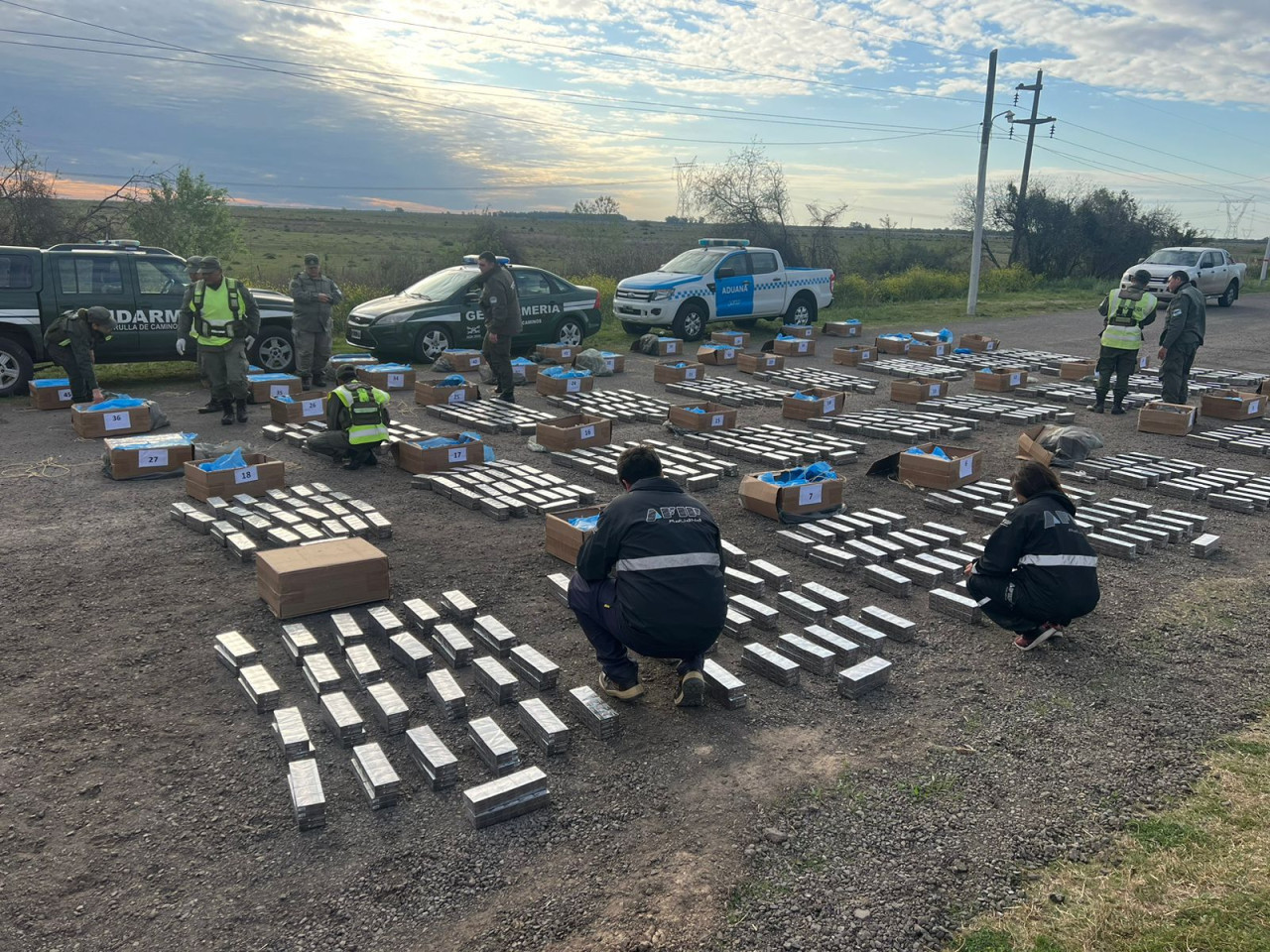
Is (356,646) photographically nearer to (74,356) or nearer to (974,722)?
(974,722)

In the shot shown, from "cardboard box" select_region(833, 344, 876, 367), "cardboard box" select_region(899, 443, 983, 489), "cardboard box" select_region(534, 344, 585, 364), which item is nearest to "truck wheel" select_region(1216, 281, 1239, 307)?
"cardboard box" select_region(833, 344, 876, 367)

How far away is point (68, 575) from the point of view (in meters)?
5.79

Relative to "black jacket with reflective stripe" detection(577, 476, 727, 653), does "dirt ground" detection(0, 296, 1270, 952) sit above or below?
below

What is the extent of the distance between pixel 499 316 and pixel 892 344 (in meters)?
9.41

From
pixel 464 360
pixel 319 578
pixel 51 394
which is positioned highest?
pixel 464 360

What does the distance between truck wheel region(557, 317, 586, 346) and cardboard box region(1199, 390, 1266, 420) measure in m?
10.1

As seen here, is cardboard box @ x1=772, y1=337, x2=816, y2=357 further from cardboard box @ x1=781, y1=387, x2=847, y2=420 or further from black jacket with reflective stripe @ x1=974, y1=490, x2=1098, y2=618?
black jacket with reflective stripe @ x1=974, y1=490, x2=1098, y2=618

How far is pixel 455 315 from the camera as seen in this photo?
14.2m

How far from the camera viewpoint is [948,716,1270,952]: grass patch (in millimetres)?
2900

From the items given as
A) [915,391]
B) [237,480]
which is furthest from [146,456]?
[915,391]

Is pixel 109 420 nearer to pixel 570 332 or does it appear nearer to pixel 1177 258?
pixel 570 332

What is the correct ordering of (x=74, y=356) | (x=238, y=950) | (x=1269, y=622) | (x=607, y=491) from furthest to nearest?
(x=74, y=356) < (x=607, y=491) < (x=1269, y=622) < (x=238, y=950)

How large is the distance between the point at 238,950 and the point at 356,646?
6.65 ft

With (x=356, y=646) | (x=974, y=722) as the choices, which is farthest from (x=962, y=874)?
(x=356, y=646)
